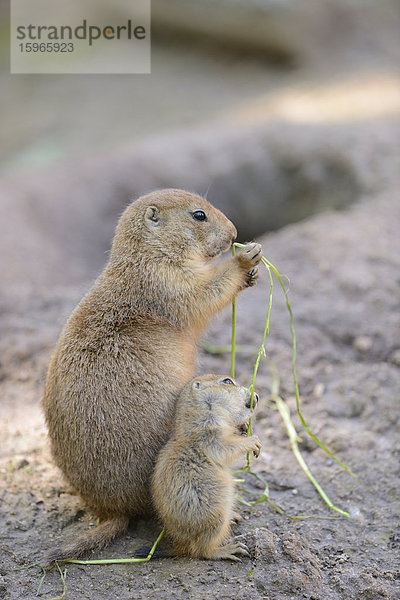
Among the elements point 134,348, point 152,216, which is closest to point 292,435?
point 134,348

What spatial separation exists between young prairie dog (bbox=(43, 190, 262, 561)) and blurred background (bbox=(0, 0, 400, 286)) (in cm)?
475

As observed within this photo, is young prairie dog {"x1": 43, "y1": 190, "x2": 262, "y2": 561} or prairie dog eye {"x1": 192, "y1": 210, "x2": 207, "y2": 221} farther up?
prairie dog eye {"x1": 192, "y1": 210, "x2": 207, "y2": 221}

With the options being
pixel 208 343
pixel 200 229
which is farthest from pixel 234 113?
pixel 200 229

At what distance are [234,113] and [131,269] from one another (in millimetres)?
11383

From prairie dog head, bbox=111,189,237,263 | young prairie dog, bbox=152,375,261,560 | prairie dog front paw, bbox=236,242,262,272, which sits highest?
prairie dog head, bbox=111,189,237,263

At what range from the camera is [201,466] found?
3416mm

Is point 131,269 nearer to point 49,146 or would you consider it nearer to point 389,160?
point 389,160

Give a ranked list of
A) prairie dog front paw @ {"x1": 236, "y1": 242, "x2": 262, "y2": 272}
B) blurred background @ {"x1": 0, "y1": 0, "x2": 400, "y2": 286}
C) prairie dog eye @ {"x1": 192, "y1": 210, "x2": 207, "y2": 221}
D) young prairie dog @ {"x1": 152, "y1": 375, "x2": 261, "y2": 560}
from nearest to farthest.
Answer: young prairie dog @ {"x1": 152, "y1": 375, "x2": 261, "y2": 560} → prairie dog front paw @ {"x1": 236, "y1": 242, "x2": 262, "y2": 272} → prairie dog eye @ {"x1": 192, "y1": 210, "x2": 207, "y2": 221} → blurred background @ {"x1": 0, "y1": 0, "x2": 400, "y2": 286}

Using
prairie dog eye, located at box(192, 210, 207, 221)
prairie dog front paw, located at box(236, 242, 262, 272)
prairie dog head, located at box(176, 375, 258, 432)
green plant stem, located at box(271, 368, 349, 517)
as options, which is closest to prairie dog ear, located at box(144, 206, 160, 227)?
prairie dog eye, located at box(192, 210, 207, 221)

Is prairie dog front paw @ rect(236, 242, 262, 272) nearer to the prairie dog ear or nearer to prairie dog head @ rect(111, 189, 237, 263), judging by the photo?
prairie dog head @ rect(111, 189, 237, 263)

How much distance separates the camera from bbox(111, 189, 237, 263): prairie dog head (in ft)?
13.1

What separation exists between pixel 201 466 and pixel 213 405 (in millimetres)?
322

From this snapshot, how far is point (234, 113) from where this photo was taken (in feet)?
47.6

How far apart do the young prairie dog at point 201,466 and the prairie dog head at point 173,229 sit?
0.93 m
